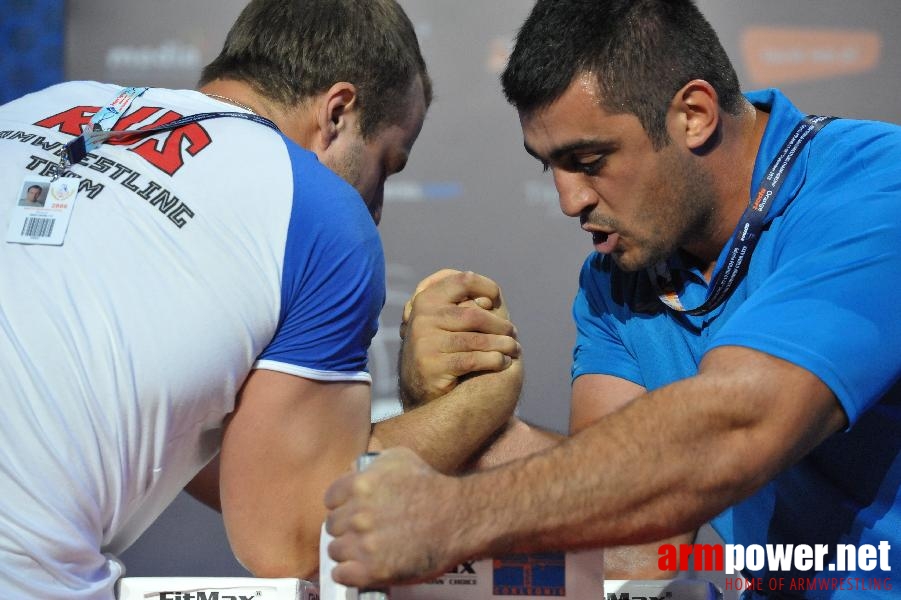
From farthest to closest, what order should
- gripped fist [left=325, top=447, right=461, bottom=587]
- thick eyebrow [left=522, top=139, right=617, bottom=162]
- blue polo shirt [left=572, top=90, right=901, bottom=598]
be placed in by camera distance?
thick eyebrow [left=522, top=139, right=617, bottom=162], blue polo shirt [left=572, top=90, right=901, bottom=598], gripped fist [left=325, top=447, right=461, bottom=587]

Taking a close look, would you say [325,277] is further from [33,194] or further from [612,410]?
[612,410]

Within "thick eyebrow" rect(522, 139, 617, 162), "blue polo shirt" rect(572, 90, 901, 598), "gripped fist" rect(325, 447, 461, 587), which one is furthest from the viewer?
"thick eyebrow" rect(522, 139, 617, 162)

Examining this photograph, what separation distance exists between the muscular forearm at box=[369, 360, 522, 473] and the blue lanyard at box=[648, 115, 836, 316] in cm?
33

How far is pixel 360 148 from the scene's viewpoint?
1.71 metres

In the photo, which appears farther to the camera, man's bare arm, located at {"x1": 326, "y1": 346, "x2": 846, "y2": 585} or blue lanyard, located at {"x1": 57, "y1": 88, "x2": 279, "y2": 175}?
blue lanyard, located at {"x1": 57, "y1": 88, "x2": 279, "y2": 175}

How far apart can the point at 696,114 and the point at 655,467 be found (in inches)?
28.2

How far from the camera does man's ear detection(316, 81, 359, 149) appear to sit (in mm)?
1660

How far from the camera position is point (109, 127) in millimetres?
1333

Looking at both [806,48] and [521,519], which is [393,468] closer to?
[521,519]

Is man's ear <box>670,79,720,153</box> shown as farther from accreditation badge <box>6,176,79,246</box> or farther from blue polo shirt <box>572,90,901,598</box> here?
accreditation badge <box>6,176,79,246</box>

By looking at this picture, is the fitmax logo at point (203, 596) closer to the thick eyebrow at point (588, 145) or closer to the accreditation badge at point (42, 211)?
the accreditation badge at point (42, 211)
